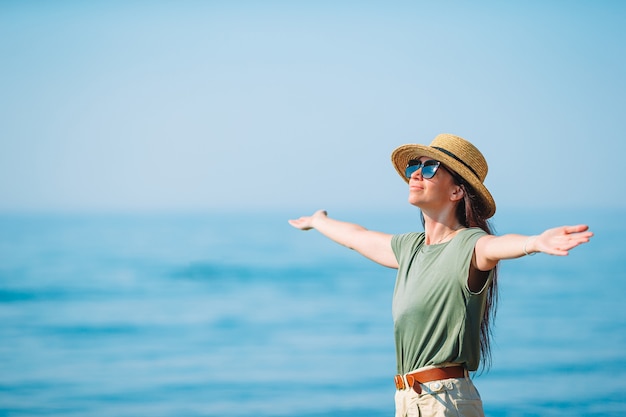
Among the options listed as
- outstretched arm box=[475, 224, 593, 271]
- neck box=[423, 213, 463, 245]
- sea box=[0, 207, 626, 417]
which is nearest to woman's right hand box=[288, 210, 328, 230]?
→ neck box=[423, 213, 463, 245]

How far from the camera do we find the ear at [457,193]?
130 inches

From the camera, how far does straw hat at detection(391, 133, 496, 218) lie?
10.6 ft

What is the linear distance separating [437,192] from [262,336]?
1080 cm

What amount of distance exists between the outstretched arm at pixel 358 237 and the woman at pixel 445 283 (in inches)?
4.1

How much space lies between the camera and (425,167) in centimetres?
333

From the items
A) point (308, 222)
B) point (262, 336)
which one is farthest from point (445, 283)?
point (262, 336)

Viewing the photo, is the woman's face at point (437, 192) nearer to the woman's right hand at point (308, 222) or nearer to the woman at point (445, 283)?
the woman at point (445, 283)

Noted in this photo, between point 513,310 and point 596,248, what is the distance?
1373 centimetres

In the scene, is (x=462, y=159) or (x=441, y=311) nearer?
(x=441, y=311)

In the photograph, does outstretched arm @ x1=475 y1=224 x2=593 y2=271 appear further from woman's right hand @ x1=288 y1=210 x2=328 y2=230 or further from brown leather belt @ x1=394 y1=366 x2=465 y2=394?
woman's right hand @ x1=288 y1=210 x2=328 y2=230

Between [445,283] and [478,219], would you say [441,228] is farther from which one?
[445,283]

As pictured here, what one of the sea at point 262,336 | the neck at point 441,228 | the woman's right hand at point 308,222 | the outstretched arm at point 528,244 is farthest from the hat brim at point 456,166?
the sea at point 262,336

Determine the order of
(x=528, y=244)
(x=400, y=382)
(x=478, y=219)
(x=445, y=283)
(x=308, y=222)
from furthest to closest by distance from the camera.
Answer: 1. (x=308, y=222)
2. (x=478, y=219)
3. (x=400, y=382)
4. (x=445, y=283)
5. (x=528, y=244)

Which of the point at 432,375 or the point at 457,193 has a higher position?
the point at 457,193
